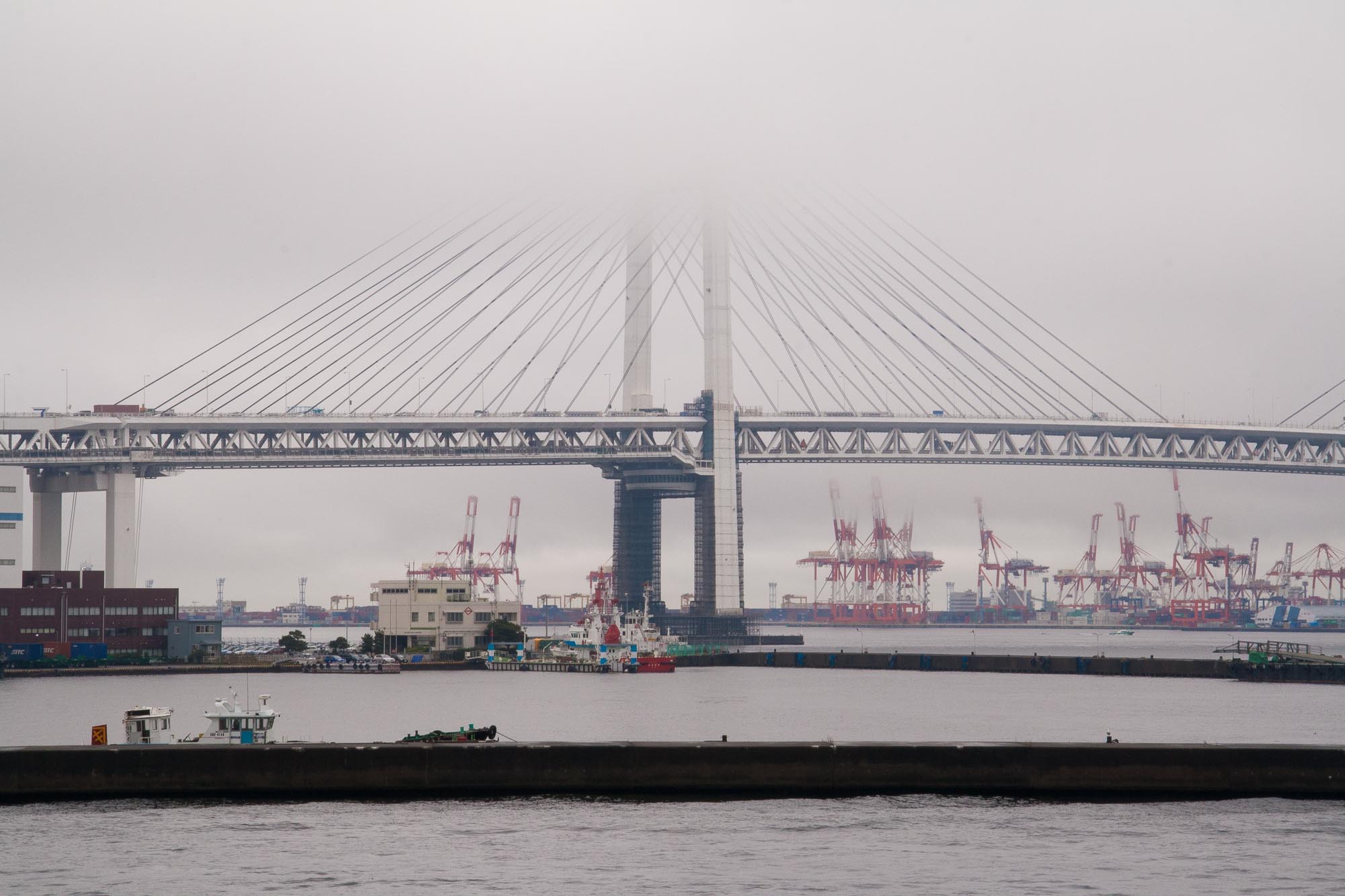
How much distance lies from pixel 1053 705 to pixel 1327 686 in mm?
18922

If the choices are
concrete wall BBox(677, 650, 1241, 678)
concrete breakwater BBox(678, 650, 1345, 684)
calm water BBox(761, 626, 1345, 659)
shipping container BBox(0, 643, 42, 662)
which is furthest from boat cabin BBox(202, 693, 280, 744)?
calm water BBox(761, 626, 1345, 659)

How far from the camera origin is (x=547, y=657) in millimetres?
89000

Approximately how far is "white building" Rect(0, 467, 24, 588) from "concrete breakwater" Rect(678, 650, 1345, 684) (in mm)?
35702

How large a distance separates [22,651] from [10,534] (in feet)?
20.7

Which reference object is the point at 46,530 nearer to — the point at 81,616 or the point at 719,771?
the point at 81,616

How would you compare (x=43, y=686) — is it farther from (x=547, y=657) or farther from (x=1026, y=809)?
(x=1026, y=809)

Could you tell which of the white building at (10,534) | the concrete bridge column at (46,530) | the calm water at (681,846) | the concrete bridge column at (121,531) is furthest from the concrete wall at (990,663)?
the calm water at (681,846)

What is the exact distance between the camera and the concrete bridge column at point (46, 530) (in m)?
96.2

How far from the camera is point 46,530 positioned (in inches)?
3922

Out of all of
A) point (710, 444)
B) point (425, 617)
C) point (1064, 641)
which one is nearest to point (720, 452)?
point (710, 444)

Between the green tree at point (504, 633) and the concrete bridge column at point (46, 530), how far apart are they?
25418 mm

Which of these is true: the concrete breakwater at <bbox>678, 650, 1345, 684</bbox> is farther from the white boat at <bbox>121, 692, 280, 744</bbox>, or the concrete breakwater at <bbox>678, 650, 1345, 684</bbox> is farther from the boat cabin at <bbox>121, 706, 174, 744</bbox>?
the boat cabin at <bbox>121, 706, 174, 744</bbox>

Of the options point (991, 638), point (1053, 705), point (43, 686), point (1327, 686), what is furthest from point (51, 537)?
point (991, 638)

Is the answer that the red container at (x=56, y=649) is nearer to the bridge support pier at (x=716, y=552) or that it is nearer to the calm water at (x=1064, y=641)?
the bridge support pier at (x=716, y=552)
